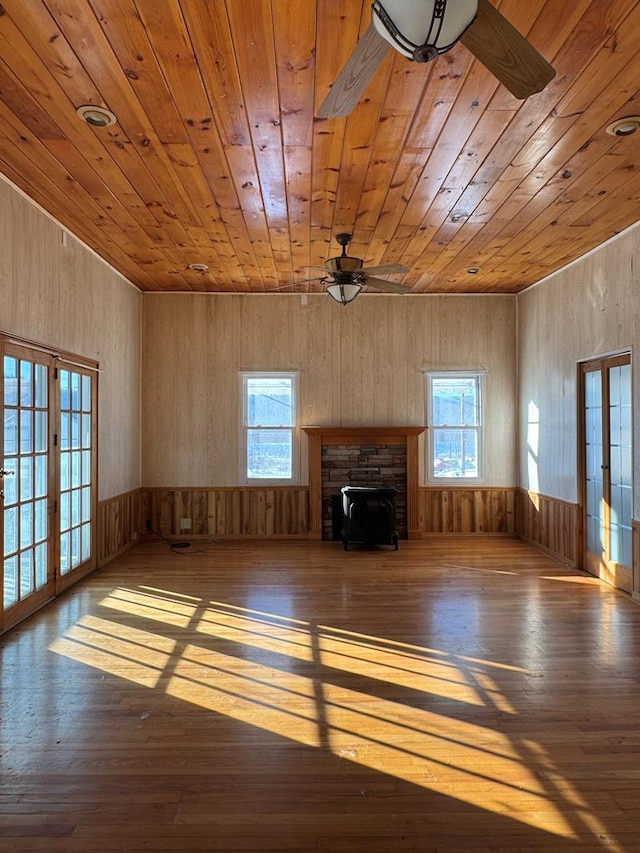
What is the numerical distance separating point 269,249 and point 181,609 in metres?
3.39

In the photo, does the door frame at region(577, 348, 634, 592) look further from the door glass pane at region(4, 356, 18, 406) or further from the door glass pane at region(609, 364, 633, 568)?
the door glass pane at region(4, 356, 18, 406)

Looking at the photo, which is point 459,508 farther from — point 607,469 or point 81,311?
point 81,311

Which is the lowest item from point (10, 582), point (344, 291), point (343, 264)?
point (10, 582)

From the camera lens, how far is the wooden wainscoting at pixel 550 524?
5.98 meters

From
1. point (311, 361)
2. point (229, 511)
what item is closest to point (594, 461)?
point (311, 361)

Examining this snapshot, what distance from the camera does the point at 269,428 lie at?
744 centimetres

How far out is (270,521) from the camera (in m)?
7.38

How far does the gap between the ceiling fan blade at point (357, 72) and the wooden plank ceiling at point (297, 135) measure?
49 cm

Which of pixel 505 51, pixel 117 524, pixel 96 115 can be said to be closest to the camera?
pixel 505 51

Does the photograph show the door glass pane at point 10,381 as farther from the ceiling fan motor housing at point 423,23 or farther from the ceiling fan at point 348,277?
the ceiling fan motor housing at point 423,23

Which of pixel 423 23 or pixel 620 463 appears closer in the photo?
pixel 423 23

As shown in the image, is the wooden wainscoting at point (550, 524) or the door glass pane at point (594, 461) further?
the wooden wainscoting at point (550, 524)

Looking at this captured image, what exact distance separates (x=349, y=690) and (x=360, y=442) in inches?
172

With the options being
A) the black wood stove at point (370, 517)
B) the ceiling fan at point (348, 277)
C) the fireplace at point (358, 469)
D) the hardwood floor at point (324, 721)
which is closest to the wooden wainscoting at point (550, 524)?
the hardwood floor at point (324, 721)
